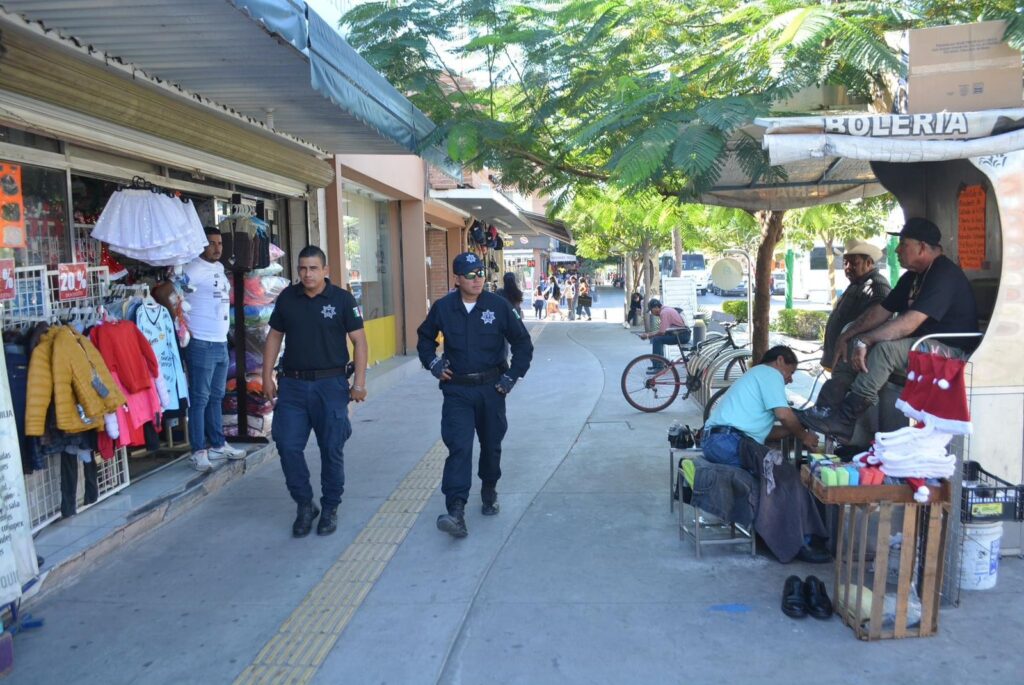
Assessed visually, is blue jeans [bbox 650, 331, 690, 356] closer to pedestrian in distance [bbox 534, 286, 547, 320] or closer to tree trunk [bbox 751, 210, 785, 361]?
tree trunk [bbox 751, 210, 785, 361]

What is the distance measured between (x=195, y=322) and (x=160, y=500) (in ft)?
4.50

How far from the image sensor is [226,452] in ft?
22.4

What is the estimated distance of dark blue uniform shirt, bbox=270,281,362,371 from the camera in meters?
5.47

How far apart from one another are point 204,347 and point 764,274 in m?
5.26

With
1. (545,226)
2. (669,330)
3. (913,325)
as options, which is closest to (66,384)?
(913,325)

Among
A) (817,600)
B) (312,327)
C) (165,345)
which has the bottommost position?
(817,600)

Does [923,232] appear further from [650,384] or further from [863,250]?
[650,384]

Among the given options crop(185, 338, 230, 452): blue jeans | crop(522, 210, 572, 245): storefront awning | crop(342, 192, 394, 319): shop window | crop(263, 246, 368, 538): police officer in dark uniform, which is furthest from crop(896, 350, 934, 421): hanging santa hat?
crop(522, 210, 572, 245): storefront awning

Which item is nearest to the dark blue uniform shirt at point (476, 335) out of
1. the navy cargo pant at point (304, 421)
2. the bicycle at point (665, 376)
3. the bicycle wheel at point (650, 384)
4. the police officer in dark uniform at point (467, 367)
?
the police officer in dark uniform at point (467, 367)

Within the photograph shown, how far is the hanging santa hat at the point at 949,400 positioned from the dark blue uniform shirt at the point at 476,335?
95.0 inches

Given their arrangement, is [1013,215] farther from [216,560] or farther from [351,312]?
[216,560]

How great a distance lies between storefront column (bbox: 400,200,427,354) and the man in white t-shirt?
28.6 feet

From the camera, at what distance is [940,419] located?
13.0 ft

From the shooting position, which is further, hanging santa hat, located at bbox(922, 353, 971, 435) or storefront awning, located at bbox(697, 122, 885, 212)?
storefront awning, located at bbox(697, 122, 885, 212)
